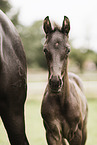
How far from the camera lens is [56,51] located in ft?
8.63

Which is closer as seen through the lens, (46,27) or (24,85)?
(24,85)

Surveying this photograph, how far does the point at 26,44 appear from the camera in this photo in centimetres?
3316

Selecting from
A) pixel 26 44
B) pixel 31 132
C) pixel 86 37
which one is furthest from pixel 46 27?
pixel 26 44

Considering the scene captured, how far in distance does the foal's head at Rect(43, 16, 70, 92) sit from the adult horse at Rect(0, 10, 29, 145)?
58 cm

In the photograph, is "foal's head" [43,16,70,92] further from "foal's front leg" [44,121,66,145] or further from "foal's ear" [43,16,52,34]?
"foal's front leg" [44,121,66,145]

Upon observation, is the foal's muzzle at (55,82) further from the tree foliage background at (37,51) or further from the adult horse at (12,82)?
the tree foliage background at (37,51)

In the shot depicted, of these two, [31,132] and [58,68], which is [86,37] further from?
[58,68]

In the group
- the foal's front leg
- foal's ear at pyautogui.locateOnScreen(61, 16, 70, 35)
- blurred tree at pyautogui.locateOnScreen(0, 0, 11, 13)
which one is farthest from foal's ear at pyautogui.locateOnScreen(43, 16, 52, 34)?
blurred tree at pyautogui.locateOnScreen(0, 0, 11, 13)

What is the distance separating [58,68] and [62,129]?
888 mm

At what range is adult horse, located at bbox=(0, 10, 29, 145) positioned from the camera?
1.81m

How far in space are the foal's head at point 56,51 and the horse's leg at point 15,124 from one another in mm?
659

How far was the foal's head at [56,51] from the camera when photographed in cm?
250

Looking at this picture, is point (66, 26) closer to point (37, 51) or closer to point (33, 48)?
point (33, 48)

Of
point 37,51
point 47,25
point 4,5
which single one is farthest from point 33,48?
point 47,25
